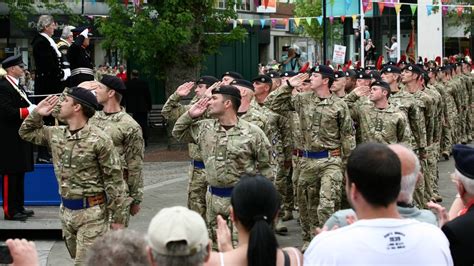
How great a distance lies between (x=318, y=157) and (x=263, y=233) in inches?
257

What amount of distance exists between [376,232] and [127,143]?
5555mm

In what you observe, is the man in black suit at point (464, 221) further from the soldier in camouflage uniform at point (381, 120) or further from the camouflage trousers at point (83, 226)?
the soldier in camouflage uniform at point (381, 120)

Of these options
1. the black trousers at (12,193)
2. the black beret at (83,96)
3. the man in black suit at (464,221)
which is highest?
the black beret at (83,96)

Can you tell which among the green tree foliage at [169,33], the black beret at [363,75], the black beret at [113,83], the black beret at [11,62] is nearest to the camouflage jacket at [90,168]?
the black beret at [113,83]

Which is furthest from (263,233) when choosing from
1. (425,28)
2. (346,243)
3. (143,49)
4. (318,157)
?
(425,28)

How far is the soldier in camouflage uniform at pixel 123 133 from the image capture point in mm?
9445

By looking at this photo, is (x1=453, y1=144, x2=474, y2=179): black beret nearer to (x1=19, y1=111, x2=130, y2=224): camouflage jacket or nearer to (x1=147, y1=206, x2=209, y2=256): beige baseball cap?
(x1=147, y1=206, x2=209, y2=256): beige baseball cap

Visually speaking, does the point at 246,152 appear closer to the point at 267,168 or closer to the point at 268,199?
the point at 267,168

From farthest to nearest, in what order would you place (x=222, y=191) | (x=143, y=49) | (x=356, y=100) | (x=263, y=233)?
(x=143, y=49) < (x=356, y=100) < (x=222, y=191) < (x=263, y=233)

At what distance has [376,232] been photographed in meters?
4.39

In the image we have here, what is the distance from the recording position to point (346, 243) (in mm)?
4344

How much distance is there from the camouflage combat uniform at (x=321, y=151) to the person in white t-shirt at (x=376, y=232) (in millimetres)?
6428

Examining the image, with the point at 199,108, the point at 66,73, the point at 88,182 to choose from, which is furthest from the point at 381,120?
the point at 88,182

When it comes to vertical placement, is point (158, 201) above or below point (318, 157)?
below
